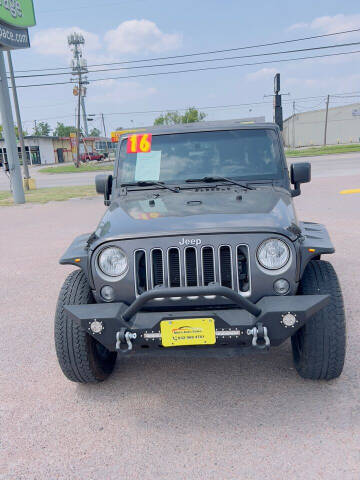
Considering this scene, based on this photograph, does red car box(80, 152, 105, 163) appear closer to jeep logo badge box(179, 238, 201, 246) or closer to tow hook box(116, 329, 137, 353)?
jeep logo badge box(179, 238, 201, 246)

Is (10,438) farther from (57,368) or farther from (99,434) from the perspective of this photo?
(57,368)

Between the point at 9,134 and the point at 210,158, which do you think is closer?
the point at 210,158

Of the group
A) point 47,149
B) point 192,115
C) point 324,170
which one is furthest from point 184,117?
point 324,170

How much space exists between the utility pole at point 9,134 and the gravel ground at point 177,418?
11.4 meters

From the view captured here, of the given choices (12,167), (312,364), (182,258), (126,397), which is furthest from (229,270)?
(12,167)

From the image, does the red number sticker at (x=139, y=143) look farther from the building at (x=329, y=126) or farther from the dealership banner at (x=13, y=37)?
the building at (x=329, y=126)

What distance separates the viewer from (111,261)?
2850mm

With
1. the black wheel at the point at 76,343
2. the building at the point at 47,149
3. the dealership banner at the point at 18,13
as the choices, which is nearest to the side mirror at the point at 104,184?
the black wheel at the point at 76,343

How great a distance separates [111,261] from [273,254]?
3.34 ft

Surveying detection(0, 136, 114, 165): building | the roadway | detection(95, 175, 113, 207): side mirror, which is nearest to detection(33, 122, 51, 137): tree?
detection(0, 136, 114, 165): building

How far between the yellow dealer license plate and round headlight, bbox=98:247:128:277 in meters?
0.49

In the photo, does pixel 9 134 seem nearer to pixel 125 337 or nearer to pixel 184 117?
pixel 125 337

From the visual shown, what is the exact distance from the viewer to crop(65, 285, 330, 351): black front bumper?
99.1 inches

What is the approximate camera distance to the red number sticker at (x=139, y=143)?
4.17 m
